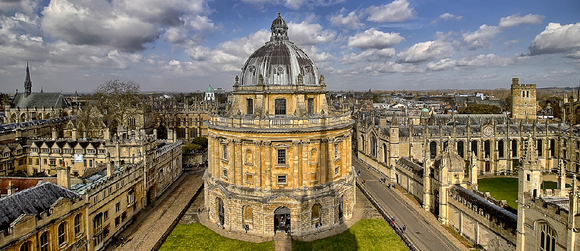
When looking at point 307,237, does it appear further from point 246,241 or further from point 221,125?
point 221,125

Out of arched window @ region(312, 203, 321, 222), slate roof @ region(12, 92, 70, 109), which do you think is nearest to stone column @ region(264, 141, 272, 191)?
arched window @ region(312, 203, 321, 222)

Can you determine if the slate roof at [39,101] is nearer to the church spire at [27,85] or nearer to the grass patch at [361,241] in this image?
the church spire at [27,85]

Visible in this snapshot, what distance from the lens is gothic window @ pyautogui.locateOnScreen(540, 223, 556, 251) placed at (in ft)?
71.0

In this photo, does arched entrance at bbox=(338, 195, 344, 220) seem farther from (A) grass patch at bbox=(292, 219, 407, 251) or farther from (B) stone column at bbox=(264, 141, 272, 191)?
(B) stone column at bbox=(264, 141, 272, 191)

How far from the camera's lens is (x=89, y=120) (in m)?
66.6

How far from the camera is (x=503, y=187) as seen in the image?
163ft

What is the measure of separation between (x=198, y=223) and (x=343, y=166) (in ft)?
54.3

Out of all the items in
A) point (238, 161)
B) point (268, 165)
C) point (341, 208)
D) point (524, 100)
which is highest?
point (524, 100)

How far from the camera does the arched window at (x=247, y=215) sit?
34850 millimetres

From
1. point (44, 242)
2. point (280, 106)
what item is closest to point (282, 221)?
point (280, 106)

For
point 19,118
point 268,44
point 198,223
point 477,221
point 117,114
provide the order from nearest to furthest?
point 477,221, point 198,223, point 268,44, point 117,114, point 19,118

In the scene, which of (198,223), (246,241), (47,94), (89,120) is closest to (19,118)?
(47,94)

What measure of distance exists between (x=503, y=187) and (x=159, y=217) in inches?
1795

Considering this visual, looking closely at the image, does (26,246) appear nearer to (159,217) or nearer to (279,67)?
(159,217)
